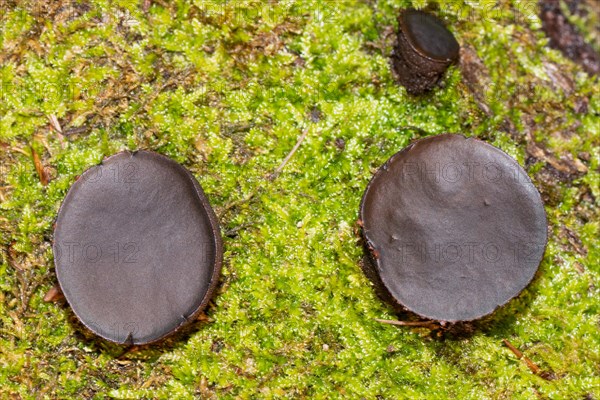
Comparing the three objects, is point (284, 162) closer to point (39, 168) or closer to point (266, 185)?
point (266, 185)

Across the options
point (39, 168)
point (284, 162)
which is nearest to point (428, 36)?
point (284, 162)

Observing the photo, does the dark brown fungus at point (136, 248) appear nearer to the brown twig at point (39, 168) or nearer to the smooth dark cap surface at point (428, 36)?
the brown twig at point (39, 168)

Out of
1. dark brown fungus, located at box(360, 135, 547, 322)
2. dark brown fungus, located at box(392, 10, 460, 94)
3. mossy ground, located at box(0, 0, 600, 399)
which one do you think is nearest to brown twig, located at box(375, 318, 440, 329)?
mossy ground, located at box(0, 0, 600, 399)

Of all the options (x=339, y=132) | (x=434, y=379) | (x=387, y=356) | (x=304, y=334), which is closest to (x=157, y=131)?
(x=339, y=132)

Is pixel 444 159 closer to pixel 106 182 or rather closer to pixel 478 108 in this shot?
pixel 478 108

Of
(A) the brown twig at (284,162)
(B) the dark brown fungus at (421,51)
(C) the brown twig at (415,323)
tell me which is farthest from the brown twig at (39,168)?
(B) the dark brown fungus at (421,51)
